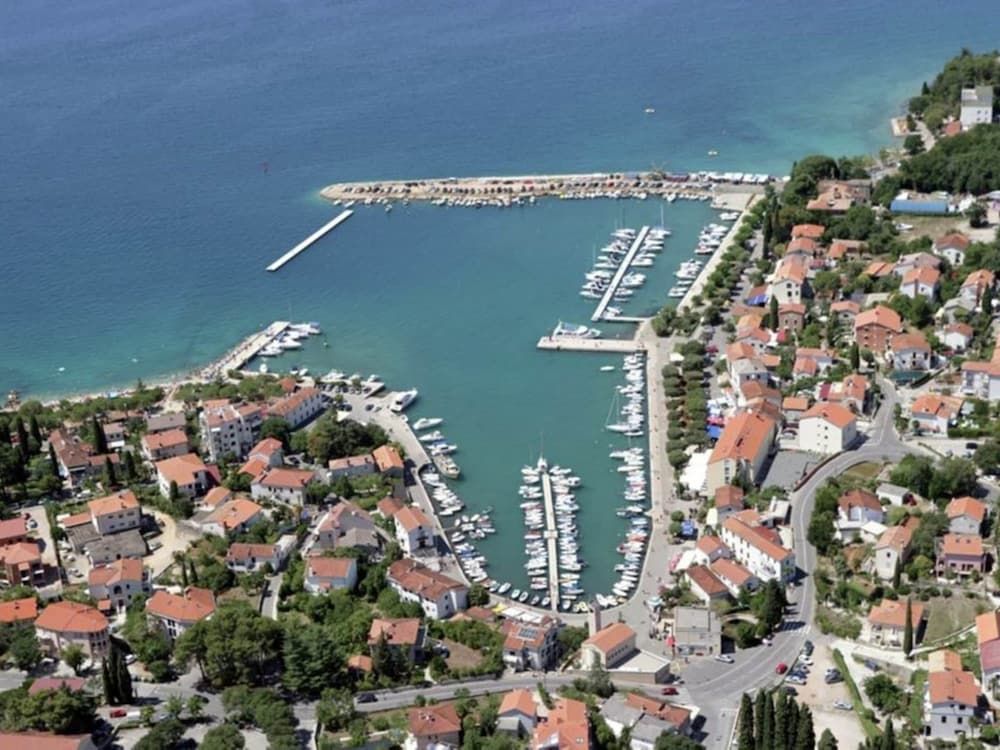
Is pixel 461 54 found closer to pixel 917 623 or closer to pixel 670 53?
pixel 670 53

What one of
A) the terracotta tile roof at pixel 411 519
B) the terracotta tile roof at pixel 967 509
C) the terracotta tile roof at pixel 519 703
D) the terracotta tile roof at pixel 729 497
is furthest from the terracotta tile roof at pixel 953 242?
the terracotta tile roof at pixel 519 703

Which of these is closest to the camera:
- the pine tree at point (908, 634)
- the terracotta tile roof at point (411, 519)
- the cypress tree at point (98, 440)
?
the pine tree at point (908, 634)

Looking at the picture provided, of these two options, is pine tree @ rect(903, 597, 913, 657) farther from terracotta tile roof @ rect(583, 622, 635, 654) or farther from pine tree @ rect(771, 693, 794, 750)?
terracotta tile roof @ rect(583, 622, 635, 654)

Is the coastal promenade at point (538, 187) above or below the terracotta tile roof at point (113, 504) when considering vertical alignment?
above

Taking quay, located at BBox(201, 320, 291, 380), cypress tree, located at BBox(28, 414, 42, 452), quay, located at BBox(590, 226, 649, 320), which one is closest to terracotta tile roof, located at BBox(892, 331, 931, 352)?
quay, located at BBox(590, 226, 649, 320)

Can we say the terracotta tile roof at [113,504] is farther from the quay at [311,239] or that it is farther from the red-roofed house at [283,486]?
the quay at [311,239]

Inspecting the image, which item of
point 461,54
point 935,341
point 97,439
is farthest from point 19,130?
point 935,341
